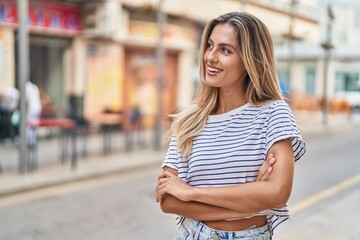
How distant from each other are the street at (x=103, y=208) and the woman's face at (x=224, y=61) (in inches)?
153

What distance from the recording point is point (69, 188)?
816 centimetres

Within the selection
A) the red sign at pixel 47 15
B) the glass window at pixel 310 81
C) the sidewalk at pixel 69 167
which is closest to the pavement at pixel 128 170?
the sidewalk at pixel 69 167

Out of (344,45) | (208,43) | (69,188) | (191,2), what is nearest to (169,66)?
(191,2)

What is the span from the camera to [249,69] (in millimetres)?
1870

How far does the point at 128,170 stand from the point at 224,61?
320 inches

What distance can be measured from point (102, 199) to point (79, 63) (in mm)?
7790

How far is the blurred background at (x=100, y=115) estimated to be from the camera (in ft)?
22.0

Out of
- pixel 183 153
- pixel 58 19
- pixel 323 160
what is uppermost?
pixel 58 19

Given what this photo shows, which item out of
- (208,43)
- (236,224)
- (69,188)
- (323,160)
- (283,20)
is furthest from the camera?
(283,20)

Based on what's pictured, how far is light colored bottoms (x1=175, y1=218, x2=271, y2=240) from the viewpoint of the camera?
1821 millimetres

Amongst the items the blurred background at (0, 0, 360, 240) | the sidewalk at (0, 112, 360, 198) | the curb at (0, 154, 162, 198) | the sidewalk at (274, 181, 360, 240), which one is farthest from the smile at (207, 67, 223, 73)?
the curb at (0, 154, 162, 198)

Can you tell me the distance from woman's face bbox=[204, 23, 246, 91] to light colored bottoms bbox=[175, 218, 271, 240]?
0.55 meters

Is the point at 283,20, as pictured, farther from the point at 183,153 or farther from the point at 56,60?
the point at 183,153

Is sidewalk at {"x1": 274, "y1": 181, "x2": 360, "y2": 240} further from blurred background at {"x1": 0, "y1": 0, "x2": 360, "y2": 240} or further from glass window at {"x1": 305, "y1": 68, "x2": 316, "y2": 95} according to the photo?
glass window at {"x1": 305, "y1": 68, "x2": 316, "y2": 95}
